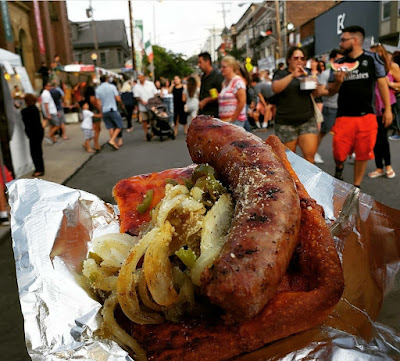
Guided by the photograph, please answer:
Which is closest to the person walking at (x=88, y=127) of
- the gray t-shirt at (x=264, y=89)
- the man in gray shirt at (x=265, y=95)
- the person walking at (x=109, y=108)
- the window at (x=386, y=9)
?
the person walking at (x=109, y=108)

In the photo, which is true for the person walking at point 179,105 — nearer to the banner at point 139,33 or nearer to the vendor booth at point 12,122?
the vendor booth at point 12,122

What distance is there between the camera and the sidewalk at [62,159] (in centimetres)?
843

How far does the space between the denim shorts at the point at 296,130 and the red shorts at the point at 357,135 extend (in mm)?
302

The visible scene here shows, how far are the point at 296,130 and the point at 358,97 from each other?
886mm

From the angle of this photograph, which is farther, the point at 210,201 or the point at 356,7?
the point at 356,7

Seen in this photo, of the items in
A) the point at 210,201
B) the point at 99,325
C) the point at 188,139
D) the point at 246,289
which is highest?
the point at 188,139

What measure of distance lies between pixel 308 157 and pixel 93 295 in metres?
4.36

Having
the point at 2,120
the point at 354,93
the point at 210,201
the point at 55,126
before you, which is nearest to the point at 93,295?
the point at 210,201

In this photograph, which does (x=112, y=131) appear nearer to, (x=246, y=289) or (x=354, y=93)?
(x=354, y=93)

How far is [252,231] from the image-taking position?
1186 mm

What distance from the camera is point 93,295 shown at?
62.5 inches

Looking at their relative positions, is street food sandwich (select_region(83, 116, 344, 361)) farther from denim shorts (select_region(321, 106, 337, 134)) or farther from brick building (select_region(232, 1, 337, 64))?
brick building (select_region(232, 1, 337, 64))

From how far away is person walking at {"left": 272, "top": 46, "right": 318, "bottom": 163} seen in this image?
556cm

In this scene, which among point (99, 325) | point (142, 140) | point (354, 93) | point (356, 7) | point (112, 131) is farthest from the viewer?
point (356, 7)
